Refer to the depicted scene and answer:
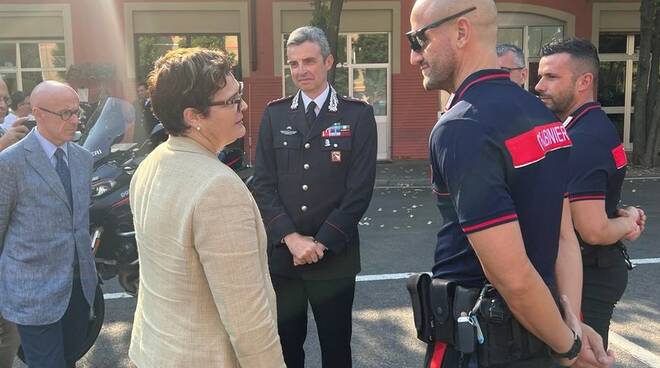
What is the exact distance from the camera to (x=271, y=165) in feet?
10.3

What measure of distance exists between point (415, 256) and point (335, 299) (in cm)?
356

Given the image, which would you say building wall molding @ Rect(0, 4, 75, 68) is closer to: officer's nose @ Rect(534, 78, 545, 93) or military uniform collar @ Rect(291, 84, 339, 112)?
military uniform collar @ Rect(291, 84, 339, 112)

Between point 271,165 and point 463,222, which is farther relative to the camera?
Result: point 271,165

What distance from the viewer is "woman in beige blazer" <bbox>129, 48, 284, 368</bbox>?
1684mm

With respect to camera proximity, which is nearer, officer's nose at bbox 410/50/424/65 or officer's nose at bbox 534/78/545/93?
officer's nose at bbox 410/50/424/65

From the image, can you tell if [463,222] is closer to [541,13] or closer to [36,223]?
[36,223]

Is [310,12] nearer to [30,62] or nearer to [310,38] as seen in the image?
[30,62]

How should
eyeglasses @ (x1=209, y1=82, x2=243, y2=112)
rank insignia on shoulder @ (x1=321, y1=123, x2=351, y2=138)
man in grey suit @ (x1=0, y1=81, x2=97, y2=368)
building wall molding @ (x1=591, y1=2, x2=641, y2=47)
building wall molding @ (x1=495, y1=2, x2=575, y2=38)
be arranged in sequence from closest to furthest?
eyeglasses @ (x1=209, y1=82, x2=243, y2=112)
man in grey suit @ (x1=0, y1=81, x2=97, y2=368)
rank insignia on shoulder @ (x1=321, y1=123, x2=351, y2=138)
building wall molding @ (x1=495, y1=2, x2=575, y2=38)
building wall molding @ (x1=591, y1=2, x2=641, y2=47)

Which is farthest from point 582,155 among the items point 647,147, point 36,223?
point 647,147

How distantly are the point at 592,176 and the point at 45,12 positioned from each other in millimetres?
14514

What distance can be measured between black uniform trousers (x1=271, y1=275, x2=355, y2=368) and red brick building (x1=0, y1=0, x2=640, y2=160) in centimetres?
1106

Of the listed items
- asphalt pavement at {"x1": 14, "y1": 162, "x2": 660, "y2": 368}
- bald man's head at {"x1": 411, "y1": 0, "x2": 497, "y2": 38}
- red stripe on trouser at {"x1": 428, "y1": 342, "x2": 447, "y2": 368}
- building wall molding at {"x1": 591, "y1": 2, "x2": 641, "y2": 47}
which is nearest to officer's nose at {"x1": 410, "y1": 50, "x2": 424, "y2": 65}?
bald man's head at {"x1": 411, "y1": 0, "x2": 497, "y2": 38}

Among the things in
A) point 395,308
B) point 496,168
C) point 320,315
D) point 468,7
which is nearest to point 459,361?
point 496,168

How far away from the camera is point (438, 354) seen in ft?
6.12
